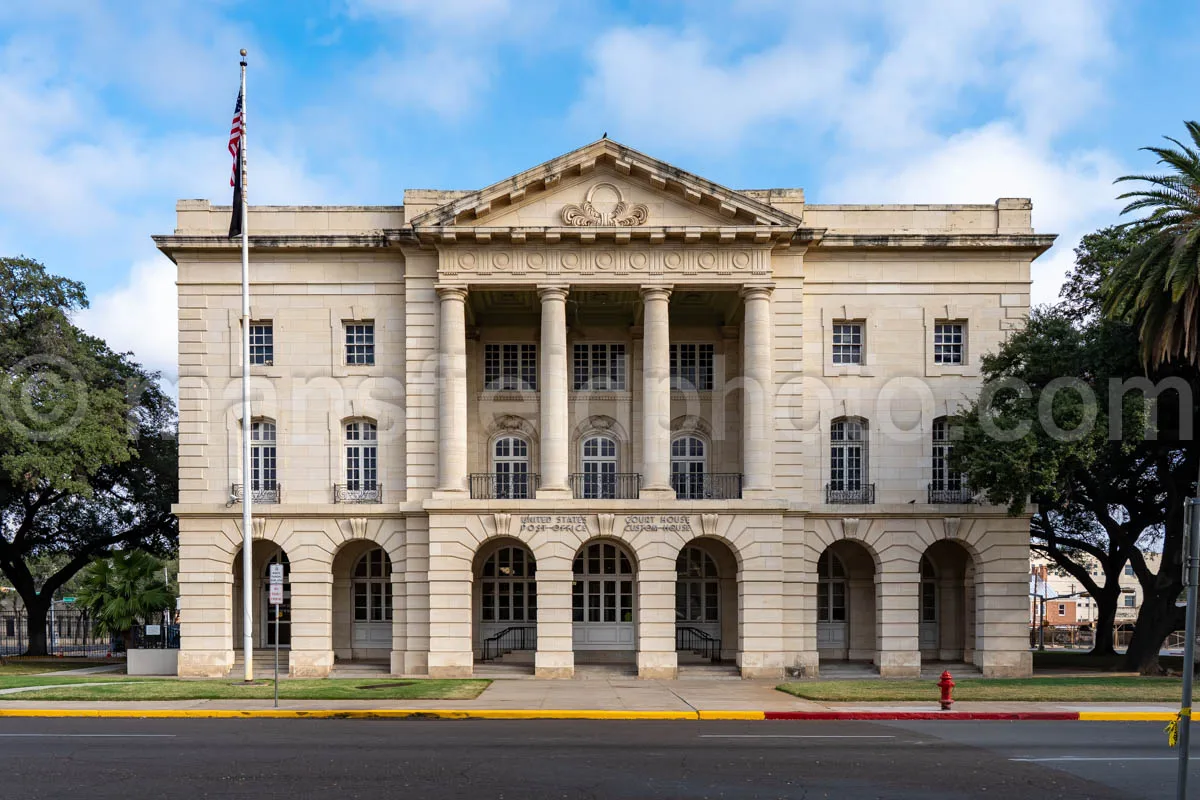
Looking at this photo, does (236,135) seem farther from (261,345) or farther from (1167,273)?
(1167,273)

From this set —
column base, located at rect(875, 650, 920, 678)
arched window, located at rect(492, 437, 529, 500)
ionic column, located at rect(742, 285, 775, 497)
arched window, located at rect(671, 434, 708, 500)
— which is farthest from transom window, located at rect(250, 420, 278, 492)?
column base, located at rect(875, 650, 920, 678)

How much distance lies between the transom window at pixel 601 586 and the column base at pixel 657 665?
3487 millimetres

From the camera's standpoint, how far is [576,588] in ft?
125

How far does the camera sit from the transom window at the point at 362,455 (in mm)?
35875

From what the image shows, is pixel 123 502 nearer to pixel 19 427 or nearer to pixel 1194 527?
pixel 19 427

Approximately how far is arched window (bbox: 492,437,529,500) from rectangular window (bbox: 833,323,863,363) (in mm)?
10819

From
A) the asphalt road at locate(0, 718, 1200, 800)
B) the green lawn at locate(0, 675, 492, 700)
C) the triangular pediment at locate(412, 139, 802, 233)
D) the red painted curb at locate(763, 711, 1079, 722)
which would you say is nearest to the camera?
the asphalt road at locate(0, 718, 1200, 800)

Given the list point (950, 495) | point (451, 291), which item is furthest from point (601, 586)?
point (950, 495)

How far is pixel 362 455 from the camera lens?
36.1m

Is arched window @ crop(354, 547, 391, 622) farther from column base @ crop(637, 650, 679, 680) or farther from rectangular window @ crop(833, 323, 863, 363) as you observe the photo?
rectangular window @ crop(833, 323, 863, 363)

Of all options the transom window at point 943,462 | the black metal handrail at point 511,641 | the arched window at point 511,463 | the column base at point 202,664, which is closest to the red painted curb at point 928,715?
the transom window at point 943,462

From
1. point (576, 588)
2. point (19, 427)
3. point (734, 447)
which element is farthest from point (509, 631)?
point (19, 427)

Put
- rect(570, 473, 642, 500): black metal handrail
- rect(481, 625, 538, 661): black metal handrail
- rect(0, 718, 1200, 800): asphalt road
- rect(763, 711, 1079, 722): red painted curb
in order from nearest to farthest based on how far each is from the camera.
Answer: rect(0, 718, 1200, 800): asphalt road → rect(763, 711, 1079, 722): red painted curb → rect(570, 473, 642, 500): black metal handrail → rect(481, 625, 538, 661): black metal handrail

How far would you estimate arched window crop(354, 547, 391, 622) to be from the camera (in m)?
38.2
